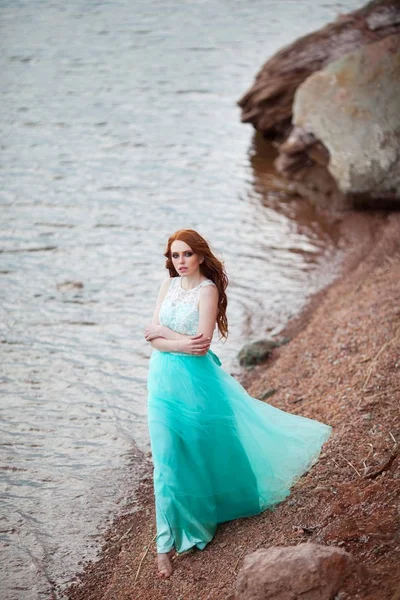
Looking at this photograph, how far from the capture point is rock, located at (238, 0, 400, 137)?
1673 cm

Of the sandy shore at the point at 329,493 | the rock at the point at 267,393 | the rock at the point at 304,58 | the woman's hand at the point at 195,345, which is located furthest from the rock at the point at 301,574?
the rock at the point at 304,58

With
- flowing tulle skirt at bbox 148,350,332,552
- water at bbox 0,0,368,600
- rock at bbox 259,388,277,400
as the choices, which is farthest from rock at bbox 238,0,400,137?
flowing tulle skirt at bbox 148,350,332,552

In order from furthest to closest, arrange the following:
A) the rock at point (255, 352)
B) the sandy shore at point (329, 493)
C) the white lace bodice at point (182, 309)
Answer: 1. the rock at point (255, 352)
2. the white lace bodice at point (182, 309)
3. the sandy shore at point (329, 493)

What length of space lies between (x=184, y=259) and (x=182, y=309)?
350mm

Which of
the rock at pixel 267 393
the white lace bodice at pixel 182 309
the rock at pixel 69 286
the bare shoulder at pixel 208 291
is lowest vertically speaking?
the rock at pixel 69 286

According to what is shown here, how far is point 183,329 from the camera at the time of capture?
5562 mm

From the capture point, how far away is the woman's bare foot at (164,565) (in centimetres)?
553

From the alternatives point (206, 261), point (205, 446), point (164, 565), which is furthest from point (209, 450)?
point (206, 261)

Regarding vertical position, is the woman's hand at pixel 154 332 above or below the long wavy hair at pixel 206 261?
below

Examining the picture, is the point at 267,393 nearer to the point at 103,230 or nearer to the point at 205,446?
the point at 205,446

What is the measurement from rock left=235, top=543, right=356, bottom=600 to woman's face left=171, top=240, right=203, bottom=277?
2039mm

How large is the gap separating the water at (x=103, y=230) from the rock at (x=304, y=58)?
84 cm

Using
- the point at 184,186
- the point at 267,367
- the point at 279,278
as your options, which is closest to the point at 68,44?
the point at 184,186

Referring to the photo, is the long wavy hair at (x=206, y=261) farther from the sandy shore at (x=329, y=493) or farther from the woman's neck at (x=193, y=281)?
the sandy shore at (x=329, y=493)
